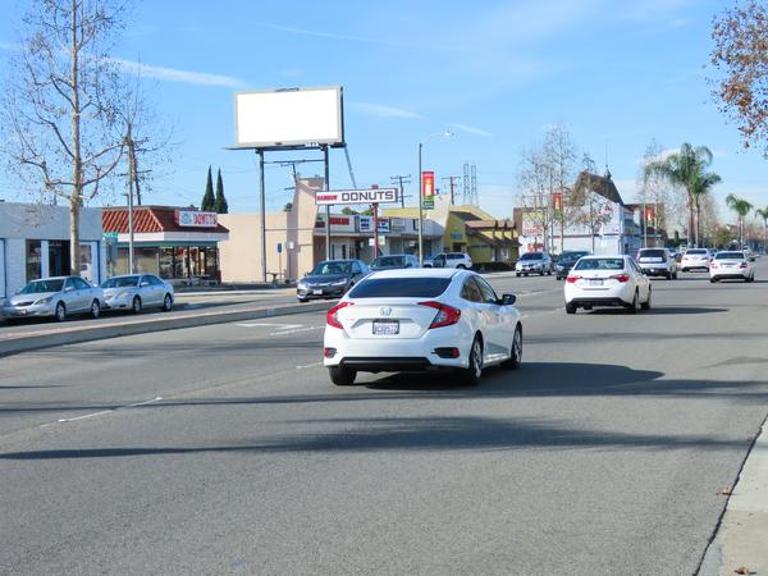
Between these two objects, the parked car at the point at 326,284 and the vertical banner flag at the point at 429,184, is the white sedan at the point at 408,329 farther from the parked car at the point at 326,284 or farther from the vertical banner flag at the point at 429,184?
the vertical banner flag at the point at 429,184

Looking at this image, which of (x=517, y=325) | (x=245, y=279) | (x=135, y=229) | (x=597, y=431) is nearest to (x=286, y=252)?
(x=245, y=279)

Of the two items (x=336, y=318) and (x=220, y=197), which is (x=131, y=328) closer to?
(x=336, y=318)

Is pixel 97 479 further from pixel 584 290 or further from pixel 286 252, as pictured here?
pixel 286 252

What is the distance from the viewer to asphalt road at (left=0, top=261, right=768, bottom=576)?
5.94m

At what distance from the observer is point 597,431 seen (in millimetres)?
9734

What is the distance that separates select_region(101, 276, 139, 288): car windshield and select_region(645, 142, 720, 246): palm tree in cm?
7421

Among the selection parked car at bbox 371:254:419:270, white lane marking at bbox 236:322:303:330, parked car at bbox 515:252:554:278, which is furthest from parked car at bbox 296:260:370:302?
parked car at bbox 515:252:554:278

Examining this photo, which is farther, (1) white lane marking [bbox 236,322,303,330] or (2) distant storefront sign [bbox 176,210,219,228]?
(2) distant storefront sign [bbox 176,210,219,228]

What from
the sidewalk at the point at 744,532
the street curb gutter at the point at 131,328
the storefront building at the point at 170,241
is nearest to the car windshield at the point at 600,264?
the street curb gutter at the point at 131,328

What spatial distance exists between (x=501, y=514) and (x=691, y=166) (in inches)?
3888

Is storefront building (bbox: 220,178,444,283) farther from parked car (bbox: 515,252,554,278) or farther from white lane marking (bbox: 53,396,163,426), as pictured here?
white lane marking (bbox: 53,396,163,426)

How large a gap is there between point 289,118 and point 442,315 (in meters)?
56.8

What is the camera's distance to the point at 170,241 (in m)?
61.4

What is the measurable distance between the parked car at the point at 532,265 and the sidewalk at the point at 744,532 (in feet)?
194
